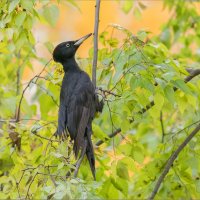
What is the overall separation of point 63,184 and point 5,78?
6.76 ft

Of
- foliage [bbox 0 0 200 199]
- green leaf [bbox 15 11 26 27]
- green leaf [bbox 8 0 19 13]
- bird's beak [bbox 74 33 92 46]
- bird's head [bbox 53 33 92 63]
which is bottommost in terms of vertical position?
foliage [bbox 0 0 200 199]

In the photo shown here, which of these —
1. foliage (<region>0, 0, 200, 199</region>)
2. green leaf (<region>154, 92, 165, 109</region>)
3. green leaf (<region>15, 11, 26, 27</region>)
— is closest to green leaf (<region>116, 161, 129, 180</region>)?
foliage (<region>0, 0, 200, 199</region>)

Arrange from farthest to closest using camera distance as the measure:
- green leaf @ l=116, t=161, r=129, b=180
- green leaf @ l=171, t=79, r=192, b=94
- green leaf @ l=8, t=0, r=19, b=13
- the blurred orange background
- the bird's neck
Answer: the blurred orange background < the bird's neck < green leaf @ l=116, t=161, r=129, b=180 < green leaf @ l=171, t=79, r=192, b=94 < green leaf @ l=8, t=0, r=19, b=13

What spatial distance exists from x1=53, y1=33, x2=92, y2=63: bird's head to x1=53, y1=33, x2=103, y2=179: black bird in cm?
10

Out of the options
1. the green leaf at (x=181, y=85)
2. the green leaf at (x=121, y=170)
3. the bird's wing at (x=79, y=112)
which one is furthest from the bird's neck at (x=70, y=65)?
the green leaf at (x=181, y=85)

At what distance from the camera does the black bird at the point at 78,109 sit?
12.7 feet

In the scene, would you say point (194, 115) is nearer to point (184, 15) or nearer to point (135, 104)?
point (135, 104)

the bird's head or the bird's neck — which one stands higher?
the bird's head

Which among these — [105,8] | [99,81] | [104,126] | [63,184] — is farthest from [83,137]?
[105,8]

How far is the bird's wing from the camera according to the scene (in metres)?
3.91

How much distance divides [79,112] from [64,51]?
2.15 ft

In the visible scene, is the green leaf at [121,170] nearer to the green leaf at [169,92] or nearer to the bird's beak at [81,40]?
the green leaf at [169,92]

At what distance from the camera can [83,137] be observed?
3908 millimetres

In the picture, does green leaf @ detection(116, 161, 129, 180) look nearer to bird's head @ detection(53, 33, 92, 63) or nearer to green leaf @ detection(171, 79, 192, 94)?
green leaf @ detection(171, 79, 192, 94)
